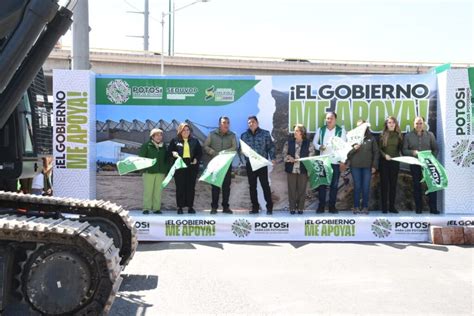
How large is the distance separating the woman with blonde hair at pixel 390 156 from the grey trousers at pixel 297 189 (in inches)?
57.5

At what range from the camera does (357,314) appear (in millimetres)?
5051

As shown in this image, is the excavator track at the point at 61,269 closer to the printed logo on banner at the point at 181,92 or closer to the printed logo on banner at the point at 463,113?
the printed logo on banner at the point at 181,92

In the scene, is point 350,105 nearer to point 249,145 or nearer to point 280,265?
point 249,145

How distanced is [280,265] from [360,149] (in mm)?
3467

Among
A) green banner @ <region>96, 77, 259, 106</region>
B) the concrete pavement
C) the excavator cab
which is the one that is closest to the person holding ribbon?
the concrete pavement

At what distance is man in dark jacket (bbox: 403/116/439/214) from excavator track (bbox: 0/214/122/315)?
6988 millimetres

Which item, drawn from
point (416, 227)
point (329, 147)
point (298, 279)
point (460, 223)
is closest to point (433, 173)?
point (460, 223)

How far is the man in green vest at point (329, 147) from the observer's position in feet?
32.8

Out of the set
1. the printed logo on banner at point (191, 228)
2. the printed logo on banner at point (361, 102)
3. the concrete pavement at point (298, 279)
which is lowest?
the concrete pavement at point (298, 279)

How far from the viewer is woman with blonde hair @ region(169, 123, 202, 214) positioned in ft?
32.4

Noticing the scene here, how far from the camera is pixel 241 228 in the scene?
9.12 m

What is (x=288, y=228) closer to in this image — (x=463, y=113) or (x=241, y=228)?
(x=241, y=228)

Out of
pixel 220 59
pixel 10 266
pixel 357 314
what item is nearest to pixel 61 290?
pixel 10 266

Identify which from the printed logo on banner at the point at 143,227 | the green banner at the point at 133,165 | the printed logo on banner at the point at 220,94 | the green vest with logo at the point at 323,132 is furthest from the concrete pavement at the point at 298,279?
the printed logo on banner at the point at 220,94
